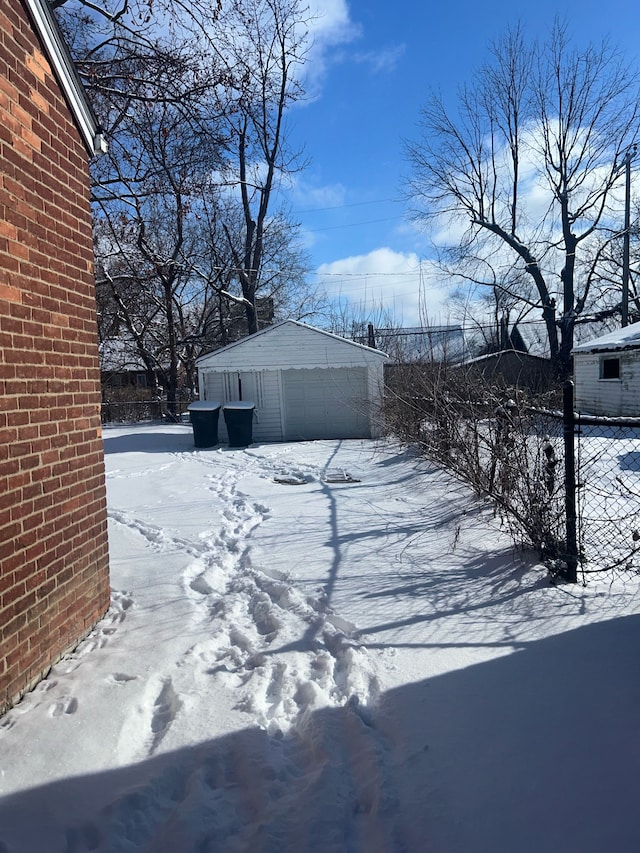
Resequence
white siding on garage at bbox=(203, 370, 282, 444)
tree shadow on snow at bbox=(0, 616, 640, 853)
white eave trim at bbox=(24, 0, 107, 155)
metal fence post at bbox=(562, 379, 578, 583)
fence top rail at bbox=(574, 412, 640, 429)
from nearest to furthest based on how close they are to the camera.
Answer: tree shadow on snow at bbox=(0, 616, 640, 853) → white eave trim at bbox=(24, 0, 107, 155) → fence top rail at bbox=(574, 412, 640, 429) → metal fence post at bbox=(562, 379, 578, 583) → white siding on garage at bbox=(203, 370, 282, 444)

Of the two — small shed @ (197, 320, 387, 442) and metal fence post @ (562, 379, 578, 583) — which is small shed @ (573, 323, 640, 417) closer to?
small shed @ (197, 320, 387, 442)

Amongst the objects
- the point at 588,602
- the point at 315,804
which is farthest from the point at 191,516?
the point at 315,804

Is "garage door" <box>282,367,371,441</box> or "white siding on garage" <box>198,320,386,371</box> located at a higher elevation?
"white siding on garage" <box>198,320,386,371</box>

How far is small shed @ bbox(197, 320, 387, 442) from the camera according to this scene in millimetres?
15953

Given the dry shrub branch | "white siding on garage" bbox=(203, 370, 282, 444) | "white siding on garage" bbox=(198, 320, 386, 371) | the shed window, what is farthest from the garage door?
the shed window

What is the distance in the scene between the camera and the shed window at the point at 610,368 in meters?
19.1

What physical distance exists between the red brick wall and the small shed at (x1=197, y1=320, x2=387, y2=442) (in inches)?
485

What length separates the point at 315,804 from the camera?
2.05m

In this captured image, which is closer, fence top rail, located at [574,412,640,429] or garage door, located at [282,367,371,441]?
fence top rail, located at [574,412,640,429]

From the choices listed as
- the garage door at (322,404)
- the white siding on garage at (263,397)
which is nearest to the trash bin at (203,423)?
the white siding on garage at (263,397)

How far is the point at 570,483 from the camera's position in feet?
13.0

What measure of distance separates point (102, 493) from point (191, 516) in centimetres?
291

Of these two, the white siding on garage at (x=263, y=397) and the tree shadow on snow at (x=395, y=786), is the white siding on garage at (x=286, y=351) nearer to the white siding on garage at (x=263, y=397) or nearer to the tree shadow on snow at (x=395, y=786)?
the white siding on garage at (x=263, y=397)

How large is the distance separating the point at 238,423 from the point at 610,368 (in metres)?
13.4
